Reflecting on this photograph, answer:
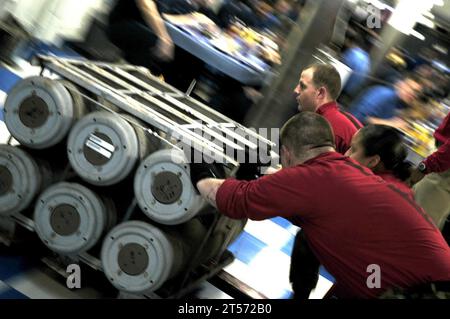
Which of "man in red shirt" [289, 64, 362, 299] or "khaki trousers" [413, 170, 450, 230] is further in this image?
"khaki trousers" [413, 170, 450, 230]

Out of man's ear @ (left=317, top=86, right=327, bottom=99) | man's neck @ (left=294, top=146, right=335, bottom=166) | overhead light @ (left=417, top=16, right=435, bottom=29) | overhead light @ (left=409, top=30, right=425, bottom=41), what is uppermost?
overhead light @ (left=417, top=16, right=435, bottom=29)

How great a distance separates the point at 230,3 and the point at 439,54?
2.71 m

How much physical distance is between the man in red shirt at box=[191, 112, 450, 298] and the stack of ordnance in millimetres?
292

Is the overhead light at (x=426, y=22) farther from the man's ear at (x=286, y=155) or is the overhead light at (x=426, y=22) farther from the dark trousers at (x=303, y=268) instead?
the man's ear at (x=286, y=155)

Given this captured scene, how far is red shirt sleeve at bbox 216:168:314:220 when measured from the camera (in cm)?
245

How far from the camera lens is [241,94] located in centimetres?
550

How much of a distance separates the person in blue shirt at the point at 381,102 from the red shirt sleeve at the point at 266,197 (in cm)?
320

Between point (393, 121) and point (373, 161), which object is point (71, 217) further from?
point (393, 121)

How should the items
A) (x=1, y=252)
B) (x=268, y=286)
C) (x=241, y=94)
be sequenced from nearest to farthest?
(x=1, y=252), (x=268, y=286), (x=241, y=94)

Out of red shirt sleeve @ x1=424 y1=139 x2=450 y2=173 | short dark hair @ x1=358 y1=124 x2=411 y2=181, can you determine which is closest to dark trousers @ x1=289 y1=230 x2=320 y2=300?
short dark hair @ x1=358 y1=124 x2=411 y2=181
